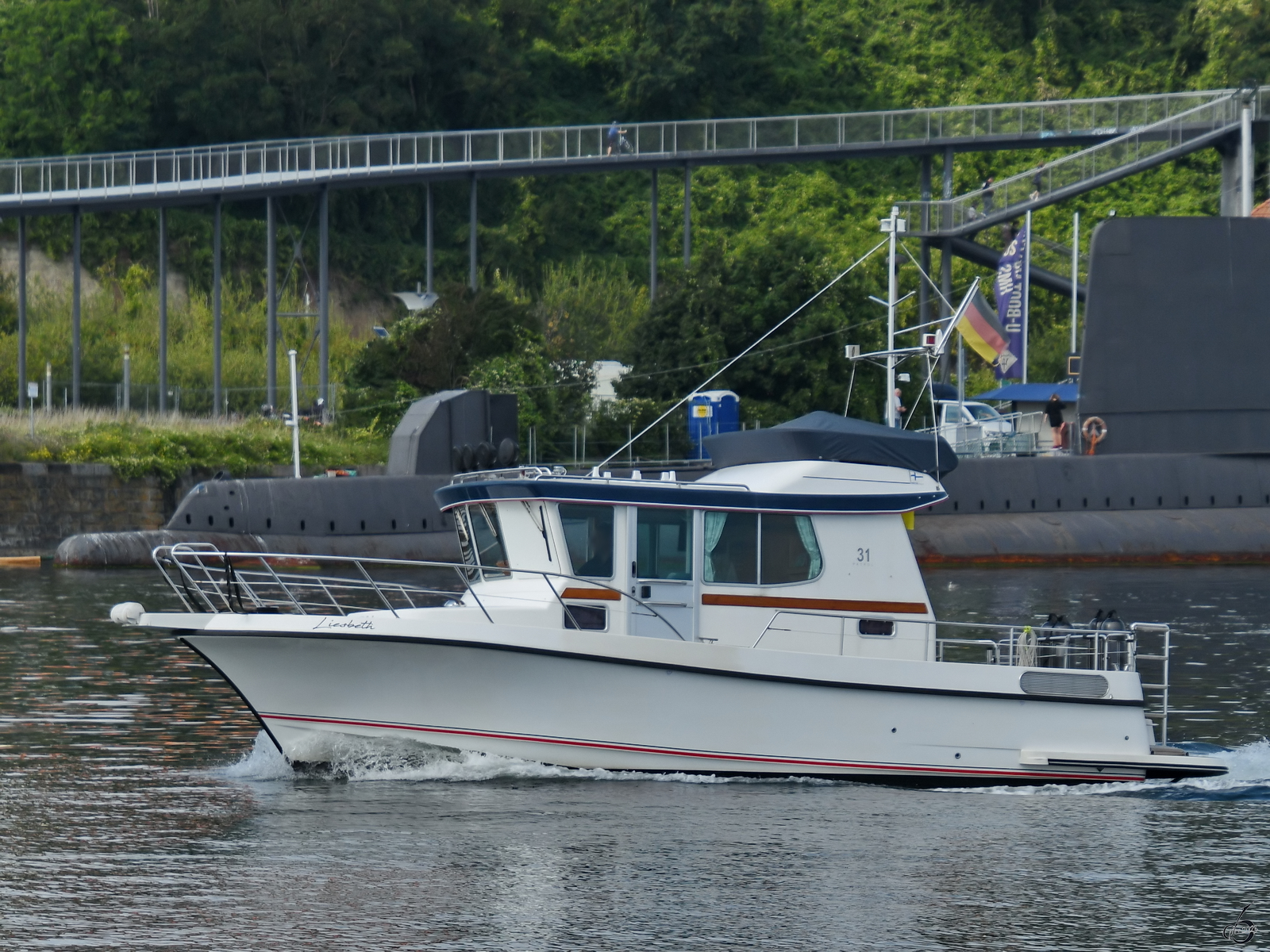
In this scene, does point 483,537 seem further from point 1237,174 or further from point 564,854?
point 1237,174

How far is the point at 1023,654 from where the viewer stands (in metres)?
14.7

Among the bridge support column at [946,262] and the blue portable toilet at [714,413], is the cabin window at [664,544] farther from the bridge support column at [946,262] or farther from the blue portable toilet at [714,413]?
the bridge support column at [946,262]

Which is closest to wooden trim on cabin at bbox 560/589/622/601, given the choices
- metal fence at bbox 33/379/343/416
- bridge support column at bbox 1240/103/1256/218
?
bridge support column at bbox 1240/103/1256/218

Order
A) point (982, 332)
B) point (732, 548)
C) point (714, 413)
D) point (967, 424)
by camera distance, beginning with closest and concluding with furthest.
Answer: point (732, 548), point (982, 332), point (967, 424), point (714, 413)

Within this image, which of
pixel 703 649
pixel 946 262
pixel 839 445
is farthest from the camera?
pixel 946 262

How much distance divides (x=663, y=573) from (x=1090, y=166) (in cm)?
3676

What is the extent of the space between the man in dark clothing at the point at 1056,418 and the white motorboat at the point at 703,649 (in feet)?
81.7

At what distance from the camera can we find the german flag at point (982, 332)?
33469mm

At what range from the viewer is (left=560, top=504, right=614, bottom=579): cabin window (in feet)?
47.2

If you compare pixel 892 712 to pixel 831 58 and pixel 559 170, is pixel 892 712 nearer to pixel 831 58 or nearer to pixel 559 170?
pixel 559 170

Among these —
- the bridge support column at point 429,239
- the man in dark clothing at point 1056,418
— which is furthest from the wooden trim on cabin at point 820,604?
the bridge support column at point 429,239

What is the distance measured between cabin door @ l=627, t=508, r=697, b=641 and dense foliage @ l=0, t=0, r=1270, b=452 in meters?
37.5

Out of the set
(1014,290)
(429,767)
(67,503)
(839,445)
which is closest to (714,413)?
(1014,290)

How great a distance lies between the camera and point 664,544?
1452 centimetres
